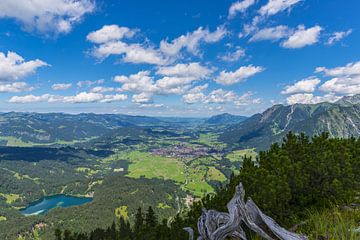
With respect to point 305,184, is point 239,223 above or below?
above

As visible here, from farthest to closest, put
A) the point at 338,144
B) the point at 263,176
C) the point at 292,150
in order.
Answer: the point at 292,150 → the point at 338,144 → the point at 263,176

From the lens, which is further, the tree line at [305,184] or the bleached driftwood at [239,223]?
the tree line at [305,184]

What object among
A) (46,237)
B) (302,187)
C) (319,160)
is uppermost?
(319,160)

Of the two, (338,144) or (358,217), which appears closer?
(358,217)

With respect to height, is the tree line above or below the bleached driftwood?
below

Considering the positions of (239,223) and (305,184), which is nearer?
(239,223)

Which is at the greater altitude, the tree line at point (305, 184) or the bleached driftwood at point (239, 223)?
the bleached driftwood at point (239, 223)

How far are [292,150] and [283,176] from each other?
544 cm

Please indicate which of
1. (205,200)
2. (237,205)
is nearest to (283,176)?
(237,205)

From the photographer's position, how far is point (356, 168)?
19.9 meters

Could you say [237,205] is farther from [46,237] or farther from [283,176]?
[46,237]

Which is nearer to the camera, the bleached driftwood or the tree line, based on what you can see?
the bleached driftwood

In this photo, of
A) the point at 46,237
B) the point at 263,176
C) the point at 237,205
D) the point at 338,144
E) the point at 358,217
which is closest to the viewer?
the point at 237,205

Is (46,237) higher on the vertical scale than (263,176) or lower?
lower
